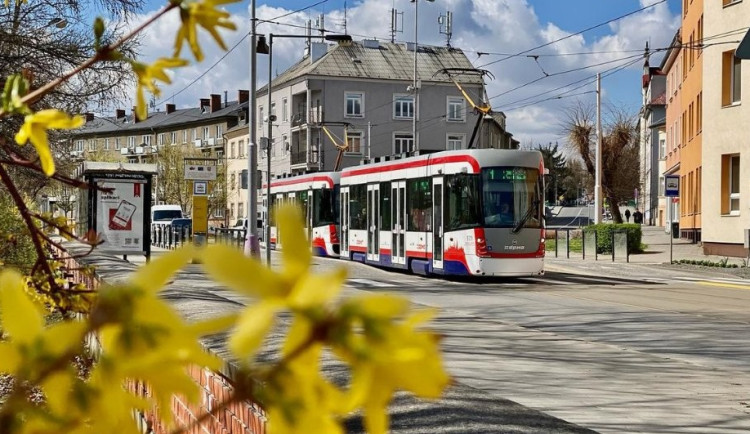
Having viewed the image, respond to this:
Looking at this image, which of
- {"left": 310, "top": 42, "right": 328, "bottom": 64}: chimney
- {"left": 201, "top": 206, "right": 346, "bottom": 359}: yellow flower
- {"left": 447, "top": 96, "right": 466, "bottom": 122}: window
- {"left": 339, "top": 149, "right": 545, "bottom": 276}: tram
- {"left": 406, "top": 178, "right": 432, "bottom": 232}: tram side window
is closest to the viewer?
{"left": 201, "top": 206, "right": 346, "bottom": 359}: yellow flower

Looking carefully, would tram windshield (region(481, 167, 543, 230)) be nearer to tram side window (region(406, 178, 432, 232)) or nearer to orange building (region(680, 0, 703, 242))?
tram side window (region(406, 178, 432, 232))

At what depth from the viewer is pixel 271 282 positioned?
0.63m

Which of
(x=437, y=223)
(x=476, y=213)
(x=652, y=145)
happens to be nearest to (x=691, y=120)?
(x=437, y=223)

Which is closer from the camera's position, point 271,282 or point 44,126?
point 271,282

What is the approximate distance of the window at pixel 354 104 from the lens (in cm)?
6894

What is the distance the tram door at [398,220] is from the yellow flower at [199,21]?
2386 centimetres

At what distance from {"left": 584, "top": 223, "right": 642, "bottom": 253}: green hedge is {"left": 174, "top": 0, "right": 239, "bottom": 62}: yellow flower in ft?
114

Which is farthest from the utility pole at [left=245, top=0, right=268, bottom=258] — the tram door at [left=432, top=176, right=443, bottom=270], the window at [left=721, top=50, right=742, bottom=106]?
the window at [left=721, top=50, right=742, bottom=106]

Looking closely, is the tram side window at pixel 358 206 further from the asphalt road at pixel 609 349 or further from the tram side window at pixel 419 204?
the asphalt road at pixel 609 349

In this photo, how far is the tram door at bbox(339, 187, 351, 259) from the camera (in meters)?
29.8

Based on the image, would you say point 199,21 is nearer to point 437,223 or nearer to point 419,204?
point 437,223

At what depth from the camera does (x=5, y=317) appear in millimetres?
727

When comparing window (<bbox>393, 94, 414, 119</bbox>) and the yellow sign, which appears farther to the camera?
window (<bbox>393, 94, 414, 119</bbox>)

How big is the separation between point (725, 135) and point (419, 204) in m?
13.8
